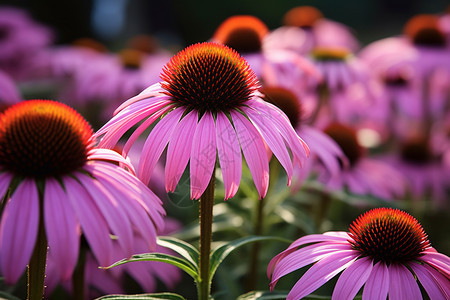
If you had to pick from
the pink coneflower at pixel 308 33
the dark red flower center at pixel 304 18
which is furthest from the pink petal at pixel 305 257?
the dark red flower center at pixel 304 18

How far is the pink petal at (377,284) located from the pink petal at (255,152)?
0.85 ft

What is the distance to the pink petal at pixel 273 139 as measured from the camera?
37.9 inches

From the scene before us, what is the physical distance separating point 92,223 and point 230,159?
294 mm

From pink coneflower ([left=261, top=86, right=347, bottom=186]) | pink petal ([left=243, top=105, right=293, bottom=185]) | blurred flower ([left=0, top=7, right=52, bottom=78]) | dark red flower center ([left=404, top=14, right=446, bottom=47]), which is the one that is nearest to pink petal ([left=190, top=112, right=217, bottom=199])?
pink petal ([left=243, top=105, right=293, bottom=185])

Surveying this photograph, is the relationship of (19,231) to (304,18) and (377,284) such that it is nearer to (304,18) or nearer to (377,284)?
(377,284)

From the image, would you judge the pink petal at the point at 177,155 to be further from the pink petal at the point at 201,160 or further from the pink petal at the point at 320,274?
the pink petal at the point at 320,274

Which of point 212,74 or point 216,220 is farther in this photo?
point 216,220

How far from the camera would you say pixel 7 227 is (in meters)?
0.74

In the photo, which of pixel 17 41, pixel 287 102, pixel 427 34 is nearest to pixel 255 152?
pixel 287 102

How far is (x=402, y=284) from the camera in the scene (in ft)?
3.01

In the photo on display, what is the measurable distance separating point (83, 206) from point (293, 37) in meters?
2.68

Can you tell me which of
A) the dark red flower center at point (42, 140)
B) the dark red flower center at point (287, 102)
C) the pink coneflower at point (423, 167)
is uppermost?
the dark red flower center at point (42, 140)

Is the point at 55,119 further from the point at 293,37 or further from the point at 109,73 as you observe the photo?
the point at 293,37

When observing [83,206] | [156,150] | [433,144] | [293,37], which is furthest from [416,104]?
[83,206]
